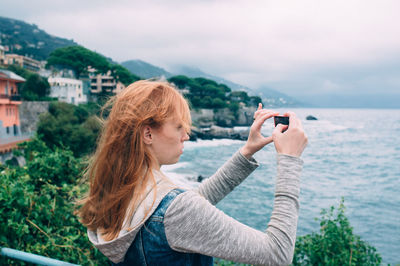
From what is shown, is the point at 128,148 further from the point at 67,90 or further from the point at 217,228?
the point at 67,90

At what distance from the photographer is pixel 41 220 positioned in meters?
2.29

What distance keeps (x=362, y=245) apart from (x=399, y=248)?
387 inches

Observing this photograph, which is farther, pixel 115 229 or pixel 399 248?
pixel 399 248

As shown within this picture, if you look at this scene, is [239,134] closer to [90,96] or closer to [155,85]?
[90,96]

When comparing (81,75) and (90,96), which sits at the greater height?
(81,75)

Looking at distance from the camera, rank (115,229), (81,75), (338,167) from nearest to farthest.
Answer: (115,229)
(338,167)
(81,75)

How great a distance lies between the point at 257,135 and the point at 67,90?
32.0 m

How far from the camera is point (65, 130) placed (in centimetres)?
1498

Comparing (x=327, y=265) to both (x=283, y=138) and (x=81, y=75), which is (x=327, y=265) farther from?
(x=81, y=75)

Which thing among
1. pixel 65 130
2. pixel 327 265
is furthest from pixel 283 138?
pixel 65 130

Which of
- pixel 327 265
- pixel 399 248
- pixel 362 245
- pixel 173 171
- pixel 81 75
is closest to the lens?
pixel 327 265

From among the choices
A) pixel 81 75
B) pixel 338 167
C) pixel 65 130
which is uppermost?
pixel 81 75

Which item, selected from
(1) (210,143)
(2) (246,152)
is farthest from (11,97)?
(2) (246,152)

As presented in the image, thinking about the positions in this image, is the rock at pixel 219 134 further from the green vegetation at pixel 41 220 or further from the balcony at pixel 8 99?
the green vegetation at pixel 41 220
